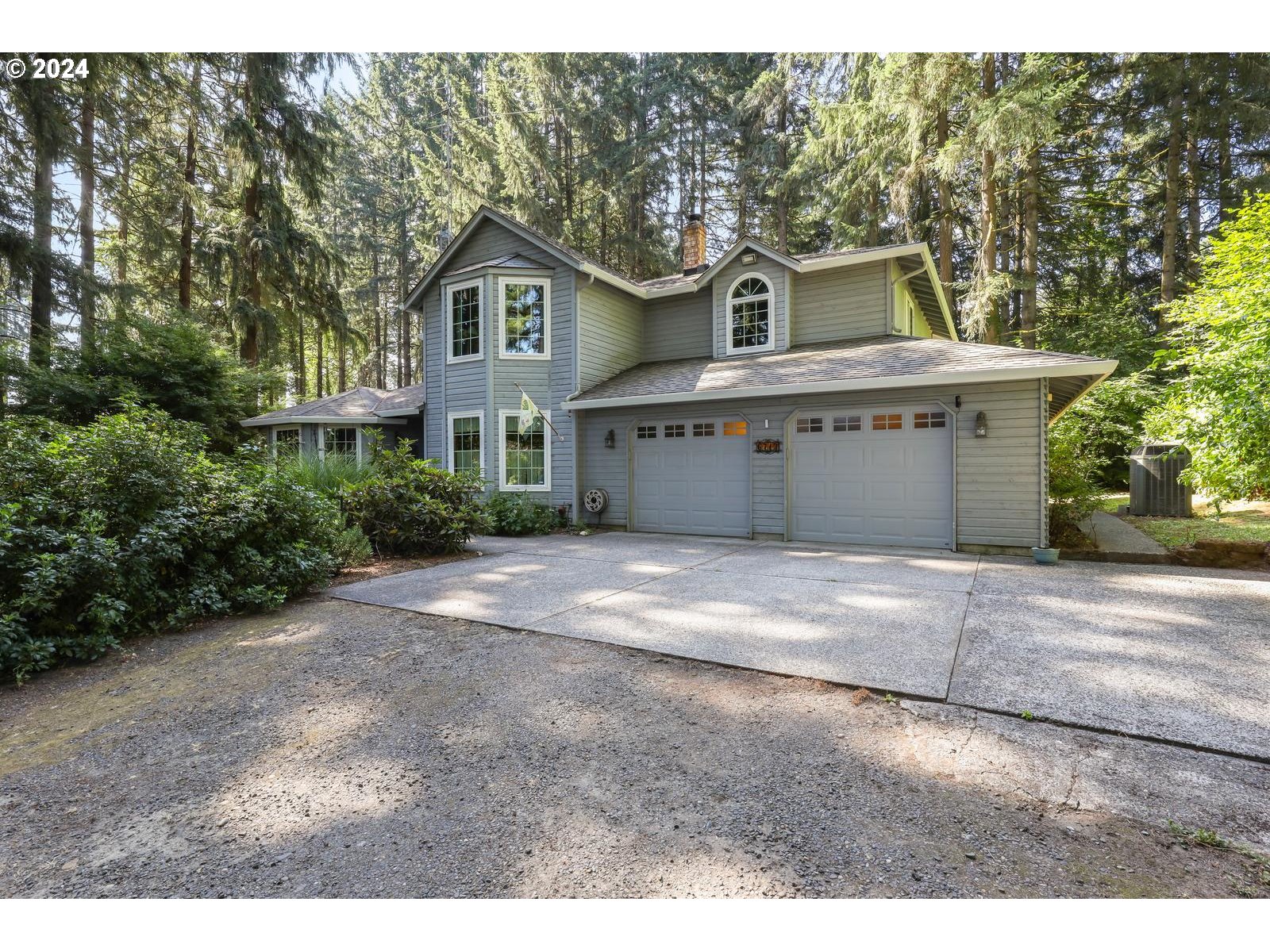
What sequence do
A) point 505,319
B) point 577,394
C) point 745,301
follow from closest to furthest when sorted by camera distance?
1. point 577,394
2. point 745,301
3. point 505,319

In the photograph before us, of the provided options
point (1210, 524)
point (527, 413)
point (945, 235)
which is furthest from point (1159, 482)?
point (527, 413)

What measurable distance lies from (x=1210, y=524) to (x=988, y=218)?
7.82 m

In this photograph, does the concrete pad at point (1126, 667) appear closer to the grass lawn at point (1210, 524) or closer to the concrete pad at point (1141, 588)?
the concrete pad at point (1141, 588)

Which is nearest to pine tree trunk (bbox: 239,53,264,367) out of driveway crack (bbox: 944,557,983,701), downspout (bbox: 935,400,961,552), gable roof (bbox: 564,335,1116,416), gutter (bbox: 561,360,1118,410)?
gable roof (bbox: 564,335,1116,416)

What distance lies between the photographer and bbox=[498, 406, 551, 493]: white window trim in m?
10.9

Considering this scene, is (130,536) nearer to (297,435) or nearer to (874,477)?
(874,477)

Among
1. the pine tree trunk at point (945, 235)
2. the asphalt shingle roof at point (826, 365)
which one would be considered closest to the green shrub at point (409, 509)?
the asphalt shingle roof at point (826, 365)

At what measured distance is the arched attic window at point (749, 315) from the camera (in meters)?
10.8

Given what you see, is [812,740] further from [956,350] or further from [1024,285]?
[1024,285]

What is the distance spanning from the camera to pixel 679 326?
12.1 metres

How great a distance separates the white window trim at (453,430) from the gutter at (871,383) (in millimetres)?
1931

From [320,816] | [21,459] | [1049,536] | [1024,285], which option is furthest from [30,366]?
[1024,285]

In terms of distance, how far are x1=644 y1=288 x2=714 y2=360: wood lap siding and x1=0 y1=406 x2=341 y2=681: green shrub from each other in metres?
8.10

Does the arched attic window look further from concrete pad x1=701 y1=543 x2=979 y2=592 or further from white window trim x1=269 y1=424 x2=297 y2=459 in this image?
white window trim x1=269 y1=424 x2=297 y2=459
